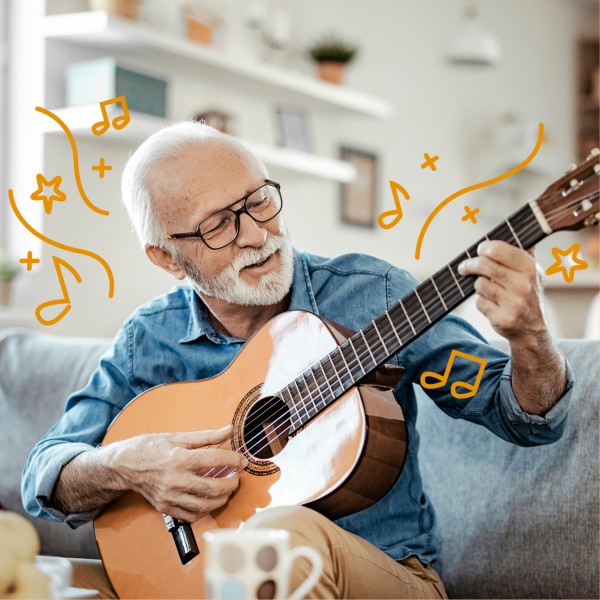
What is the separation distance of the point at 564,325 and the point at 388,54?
1.86 meters

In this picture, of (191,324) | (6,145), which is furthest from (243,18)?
(191,324)

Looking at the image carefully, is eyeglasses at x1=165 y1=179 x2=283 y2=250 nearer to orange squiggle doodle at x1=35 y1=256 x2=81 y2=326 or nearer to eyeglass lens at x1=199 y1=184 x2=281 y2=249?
eyeglass lens at x1=199 y1=184 x2=281 y2=249

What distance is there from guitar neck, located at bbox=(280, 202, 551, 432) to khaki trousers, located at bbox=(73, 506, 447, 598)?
7.3 inches

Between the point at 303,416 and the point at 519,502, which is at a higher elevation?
the point at 303,416

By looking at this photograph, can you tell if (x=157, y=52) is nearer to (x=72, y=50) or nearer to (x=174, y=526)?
(x=72, y=50)

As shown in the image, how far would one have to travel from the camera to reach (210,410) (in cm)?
147

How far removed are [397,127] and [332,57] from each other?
892 millimetres

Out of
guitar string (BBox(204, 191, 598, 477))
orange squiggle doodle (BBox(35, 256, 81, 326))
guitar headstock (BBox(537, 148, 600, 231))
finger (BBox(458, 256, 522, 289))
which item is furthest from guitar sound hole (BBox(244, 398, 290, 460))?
orange squiggle doodle (BBox(35, 256, 81, 326))

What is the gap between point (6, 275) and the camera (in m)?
3.60

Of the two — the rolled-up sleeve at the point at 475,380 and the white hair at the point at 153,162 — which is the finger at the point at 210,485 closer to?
the rolled-up sleeve at the point at 475,380

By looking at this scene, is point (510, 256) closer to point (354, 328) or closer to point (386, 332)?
point (386, 332)

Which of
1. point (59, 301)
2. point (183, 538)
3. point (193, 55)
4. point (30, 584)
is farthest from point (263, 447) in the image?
point (193, 55)

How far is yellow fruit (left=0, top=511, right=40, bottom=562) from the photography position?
0.93 meters

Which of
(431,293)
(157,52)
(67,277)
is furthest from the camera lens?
(157,52)
